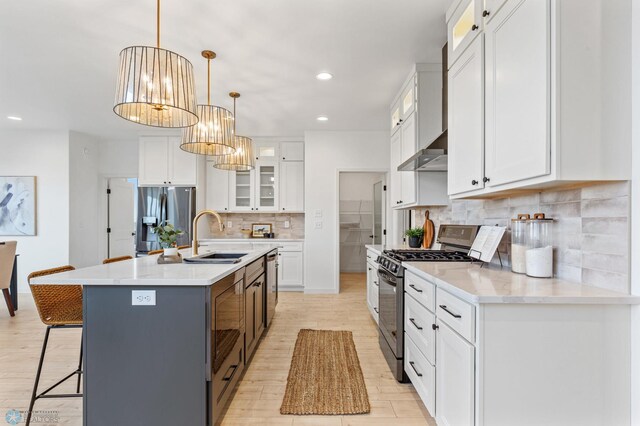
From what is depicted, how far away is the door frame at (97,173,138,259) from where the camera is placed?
5.73 m

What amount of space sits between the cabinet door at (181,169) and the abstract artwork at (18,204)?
7.19 feet

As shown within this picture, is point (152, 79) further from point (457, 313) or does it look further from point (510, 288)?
point (510, 288)

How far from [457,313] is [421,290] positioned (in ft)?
1.52

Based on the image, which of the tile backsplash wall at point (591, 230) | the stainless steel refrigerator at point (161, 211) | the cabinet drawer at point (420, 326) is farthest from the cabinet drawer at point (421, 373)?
the stainless steel refrigerator at point (161, 211)

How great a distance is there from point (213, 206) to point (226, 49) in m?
3.29

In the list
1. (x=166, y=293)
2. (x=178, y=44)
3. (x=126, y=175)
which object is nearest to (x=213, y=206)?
(x=126, y=175)

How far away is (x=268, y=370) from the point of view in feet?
8.17

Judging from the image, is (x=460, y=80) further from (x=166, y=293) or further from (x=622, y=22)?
(x=166, y=293)

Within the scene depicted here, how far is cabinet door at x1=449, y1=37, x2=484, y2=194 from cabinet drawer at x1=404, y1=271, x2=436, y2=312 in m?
0.64

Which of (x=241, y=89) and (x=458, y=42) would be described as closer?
(x=458, y=42)

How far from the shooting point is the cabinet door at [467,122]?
1.77 m

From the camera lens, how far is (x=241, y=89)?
350 centimetres

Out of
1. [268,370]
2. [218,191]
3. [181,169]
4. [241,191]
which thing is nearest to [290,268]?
[241,191]

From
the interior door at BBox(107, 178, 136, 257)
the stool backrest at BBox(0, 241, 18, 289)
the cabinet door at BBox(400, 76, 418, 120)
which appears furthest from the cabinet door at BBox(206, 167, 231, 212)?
the cabinet door at BBox(400, 76, 418, 120)
